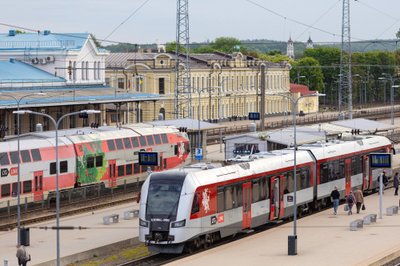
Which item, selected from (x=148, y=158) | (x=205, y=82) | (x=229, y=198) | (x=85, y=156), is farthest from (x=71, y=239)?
(x=205, y=82)

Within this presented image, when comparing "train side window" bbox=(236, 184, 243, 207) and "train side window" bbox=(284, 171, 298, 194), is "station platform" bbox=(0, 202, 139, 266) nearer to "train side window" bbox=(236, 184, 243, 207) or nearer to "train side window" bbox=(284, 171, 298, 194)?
"train side window" bbox=(236, 184, 243, 207)

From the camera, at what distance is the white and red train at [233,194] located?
42.0 metres

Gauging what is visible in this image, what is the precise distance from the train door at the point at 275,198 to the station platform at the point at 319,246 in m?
0.73

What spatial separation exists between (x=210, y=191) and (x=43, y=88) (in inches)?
2392

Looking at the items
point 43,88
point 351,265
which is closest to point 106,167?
point 351,265

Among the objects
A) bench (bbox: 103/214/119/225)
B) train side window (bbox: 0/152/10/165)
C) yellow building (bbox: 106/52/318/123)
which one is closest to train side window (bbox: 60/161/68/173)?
train side window (bbox: 0/152/10/165)

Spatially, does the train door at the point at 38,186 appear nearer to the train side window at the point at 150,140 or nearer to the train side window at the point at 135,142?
the train side window at the point at 135,142

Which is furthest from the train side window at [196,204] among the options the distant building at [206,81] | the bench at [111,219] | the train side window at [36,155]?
the distant building at [206,81]

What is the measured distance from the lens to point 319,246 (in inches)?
1767

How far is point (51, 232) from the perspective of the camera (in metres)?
49.7

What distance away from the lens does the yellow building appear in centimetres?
13262

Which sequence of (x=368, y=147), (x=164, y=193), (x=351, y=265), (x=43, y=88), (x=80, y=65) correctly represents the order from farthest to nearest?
(x=80, y=65), (x=43, y=88), (x=368, y=147), (x=164, y=193), (x=351, y=265)

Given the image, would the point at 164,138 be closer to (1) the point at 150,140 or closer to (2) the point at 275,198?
(1) the point at 150,140

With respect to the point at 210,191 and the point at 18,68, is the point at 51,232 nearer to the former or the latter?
the point at 210,191
